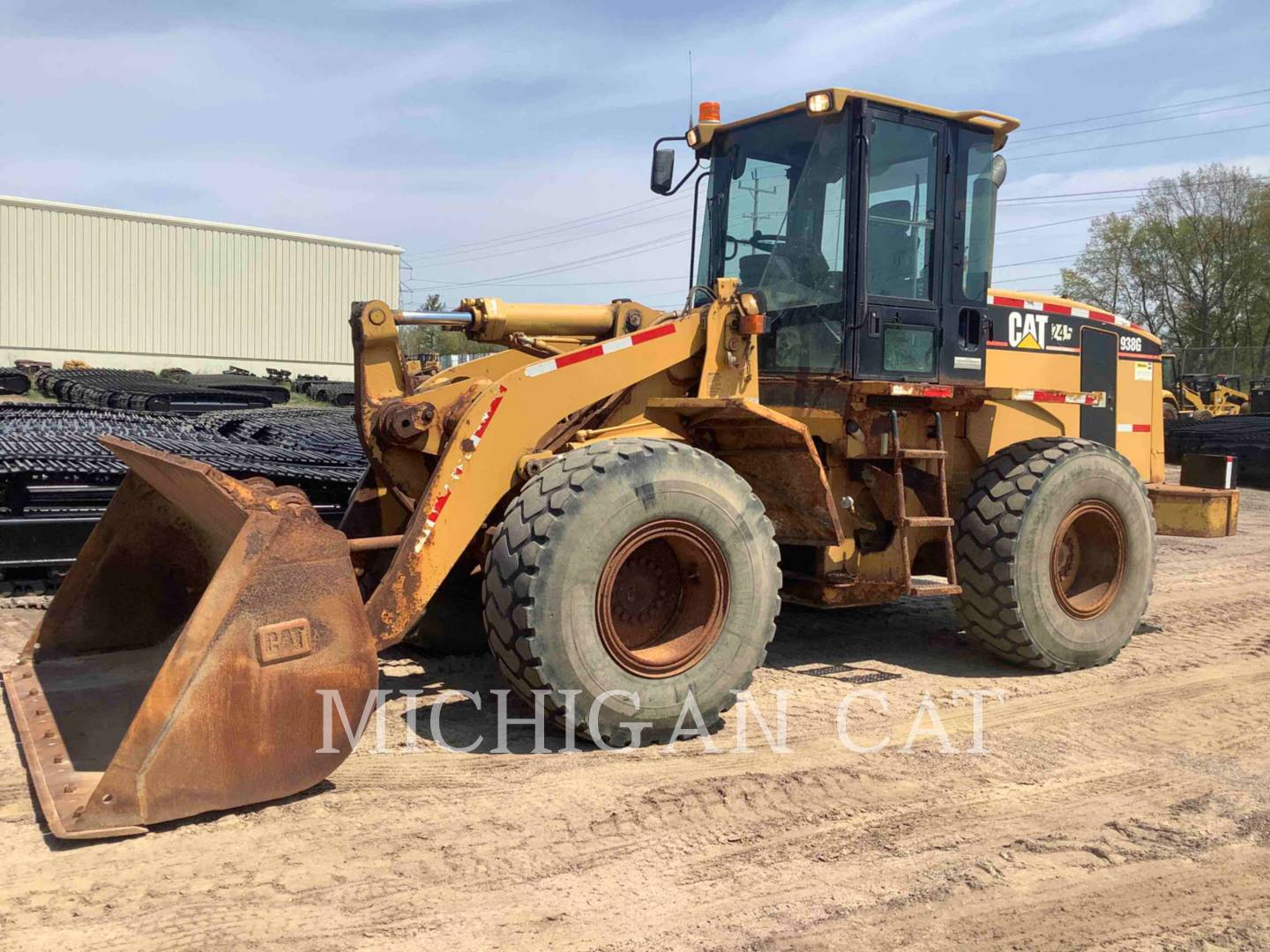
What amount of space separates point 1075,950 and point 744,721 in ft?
6.55

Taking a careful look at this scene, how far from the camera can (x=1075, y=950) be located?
301 cm

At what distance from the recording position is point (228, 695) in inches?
135

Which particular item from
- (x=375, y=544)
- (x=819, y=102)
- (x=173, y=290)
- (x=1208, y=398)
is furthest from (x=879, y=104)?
(x=173, y=290)

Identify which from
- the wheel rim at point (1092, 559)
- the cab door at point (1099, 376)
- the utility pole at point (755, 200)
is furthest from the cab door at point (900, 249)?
the cab door at point (1099, 376)

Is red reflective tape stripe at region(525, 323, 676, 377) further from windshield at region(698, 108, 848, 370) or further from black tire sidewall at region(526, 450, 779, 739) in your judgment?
windshield at region(698, 108, 848, 370)

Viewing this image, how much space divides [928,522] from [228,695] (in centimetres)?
356

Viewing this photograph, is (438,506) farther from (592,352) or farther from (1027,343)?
(1027,343)

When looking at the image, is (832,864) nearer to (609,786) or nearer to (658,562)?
(609,786)

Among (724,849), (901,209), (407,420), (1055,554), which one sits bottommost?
(724,849)

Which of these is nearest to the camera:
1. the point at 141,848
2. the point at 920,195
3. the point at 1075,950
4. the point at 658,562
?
the point at 1075,950

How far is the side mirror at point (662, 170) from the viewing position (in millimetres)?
6250

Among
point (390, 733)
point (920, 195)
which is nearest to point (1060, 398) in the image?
point (920, 195)

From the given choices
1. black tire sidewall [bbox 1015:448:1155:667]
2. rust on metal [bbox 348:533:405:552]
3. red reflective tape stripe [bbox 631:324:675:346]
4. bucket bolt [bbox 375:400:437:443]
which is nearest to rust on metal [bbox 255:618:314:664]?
rust on metal [bbox 348:533:405:552]

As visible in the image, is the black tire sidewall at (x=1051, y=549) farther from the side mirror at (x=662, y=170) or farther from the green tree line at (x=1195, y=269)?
the green tree line at (x=1195, y=269)
